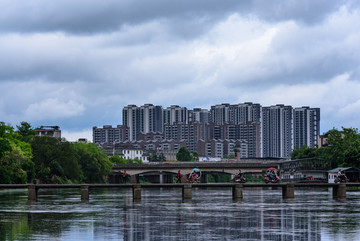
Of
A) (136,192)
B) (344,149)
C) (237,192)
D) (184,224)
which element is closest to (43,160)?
(344,149)

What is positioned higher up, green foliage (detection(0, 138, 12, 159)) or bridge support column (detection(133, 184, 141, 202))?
green foliage (detection(0, 138, 12, 159))

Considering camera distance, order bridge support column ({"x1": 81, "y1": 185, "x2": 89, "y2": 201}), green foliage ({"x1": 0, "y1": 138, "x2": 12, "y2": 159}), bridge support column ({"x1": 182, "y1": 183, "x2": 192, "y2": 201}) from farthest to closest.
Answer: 1. green foliage ({"x1": 0, "y1": 138, "x2": 12, "y2": 159})
2. bridge support column ({"x1": 81, "y1": 185, "x2": 89, "y2": 201})
3. bridge support column ({"x1": 182, "y1": 183, "x2": 192, "y2": 201})

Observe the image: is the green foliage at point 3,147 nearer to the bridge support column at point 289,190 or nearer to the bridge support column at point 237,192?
the bridge support column at point 237,192

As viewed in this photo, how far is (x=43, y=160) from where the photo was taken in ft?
448

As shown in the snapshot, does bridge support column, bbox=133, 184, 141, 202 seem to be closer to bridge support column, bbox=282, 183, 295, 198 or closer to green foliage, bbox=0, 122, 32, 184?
bridge support column, bbox=282, 183, 295, 198

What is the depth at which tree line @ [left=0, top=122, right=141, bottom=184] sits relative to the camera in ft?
355

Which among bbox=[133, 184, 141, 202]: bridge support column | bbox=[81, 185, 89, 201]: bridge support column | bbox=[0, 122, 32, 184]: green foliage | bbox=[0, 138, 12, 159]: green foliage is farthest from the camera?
bbox=[0, 138, 12, 159]: green foliage

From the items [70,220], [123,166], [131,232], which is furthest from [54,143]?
[131,232]

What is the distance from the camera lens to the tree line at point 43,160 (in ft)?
355

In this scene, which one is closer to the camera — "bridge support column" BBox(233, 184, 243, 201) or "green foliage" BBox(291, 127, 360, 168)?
"bridge support column" BBox(233, 184, 243, 201)

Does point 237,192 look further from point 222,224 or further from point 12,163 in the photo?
point 12,163

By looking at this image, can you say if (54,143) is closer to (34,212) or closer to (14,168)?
(14,168)

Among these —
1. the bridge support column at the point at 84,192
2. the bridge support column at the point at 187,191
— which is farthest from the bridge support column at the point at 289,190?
the bridge support column at the point at 84,192

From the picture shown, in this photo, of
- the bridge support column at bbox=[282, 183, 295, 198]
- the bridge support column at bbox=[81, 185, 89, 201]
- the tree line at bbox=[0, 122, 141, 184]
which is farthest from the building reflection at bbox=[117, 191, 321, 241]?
the tree line at bbox=[0, 122, 141, 184]
